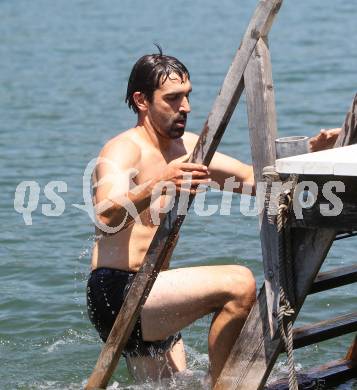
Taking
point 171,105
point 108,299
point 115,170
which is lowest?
point 108,299

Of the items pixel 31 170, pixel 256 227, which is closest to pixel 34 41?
pixel 31 170

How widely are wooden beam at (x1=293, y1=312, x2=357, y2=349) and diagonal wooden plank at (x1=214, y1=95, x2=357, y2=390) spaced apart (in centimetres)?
26

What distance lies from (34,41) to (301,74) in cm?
718

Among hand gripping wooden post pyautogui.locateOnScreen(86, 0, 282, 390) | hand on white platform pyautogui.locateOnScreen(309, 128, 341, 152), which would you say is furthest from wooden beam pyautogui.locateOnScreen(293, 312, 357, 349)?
hand on white platform pyautogui.locateOnScreen(309, 128, 341, 152)

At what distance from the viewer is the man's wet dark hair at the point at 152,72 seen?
592 centimetres

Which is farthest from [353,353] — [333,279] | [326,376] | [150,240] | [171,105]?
[171,105]

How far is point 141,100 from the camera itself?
19.7 ft

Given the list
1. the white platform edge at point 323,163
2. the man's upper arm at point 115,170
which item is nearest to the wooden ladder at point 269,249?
the white platform edge at point 323,163

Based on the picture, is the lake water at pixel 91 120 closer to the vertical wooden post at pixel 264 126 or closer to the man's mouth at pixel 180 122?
the vertical wooden post at pixel 264 126

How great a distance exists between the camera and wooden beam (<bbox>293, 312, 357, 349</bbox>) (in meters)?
5.61

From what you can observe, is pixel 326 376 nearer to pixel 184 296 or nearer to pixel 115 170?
pixel 184 296

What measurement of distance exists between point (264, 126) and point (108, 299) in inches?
51.5

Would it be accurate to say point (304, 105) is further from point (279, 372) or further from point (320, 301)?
point (279, 372)

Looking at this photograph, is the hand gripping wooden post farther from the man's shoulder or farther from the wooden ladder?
the man's shoulder
